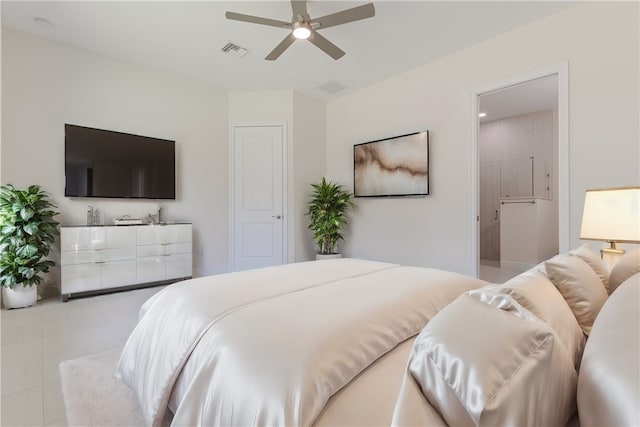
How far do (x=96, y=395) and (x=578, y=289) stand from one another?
7.28 ft

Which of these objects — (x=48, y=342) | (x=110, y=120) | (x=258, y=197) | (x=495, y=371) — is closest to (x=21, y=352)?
(x=48, y=342)

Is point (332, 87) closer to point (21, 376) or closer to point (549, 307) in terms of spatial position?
point (549, 307)

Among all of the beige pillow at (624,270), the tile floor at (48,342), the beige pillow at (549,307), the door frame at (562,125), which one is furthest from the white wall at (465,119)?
the tile floor at (48,342)

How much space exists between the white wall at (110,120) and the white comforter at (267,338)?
2.90m

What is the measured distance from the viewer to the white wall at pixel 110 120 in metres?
3.11

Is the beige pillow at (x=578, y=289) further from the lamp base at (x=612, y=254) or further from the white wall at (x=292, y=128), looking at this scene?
the white wall at (x=292, y=128)

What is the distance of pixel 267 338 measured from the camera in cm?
90

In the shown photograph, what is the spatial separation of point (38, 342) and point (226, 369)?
225cm

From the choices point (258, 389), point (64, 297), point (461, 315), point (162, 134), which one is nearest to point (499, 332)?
point (461, 315)

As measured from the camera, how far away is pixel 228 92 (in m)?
4.65

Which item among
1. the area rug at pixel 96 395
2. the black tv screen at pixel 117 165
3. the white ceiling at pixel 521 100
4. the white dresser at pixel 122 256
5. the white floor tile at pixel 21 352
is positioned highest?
the white ceiling at pixel 521 100

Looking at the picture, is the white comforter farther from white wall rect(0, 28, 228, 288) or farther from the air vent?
the air vent

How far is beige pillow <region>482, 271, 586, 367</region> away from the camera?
2.52 feet

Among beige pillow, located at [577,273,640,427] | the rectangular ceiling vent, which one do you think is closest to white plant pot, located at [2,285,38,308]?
the rectangular ceiling vent
